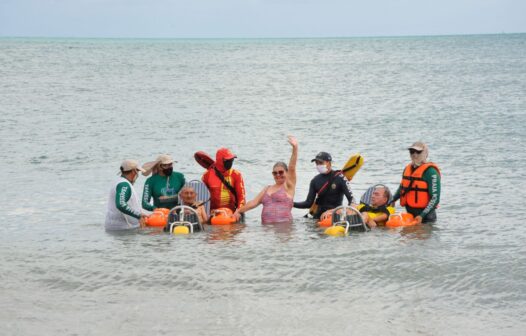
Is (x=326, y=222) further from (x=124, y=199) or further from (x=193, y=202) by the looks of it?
(x=124, y=199)

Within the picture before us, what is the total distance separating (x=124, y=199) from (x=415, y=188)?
14.9 feet

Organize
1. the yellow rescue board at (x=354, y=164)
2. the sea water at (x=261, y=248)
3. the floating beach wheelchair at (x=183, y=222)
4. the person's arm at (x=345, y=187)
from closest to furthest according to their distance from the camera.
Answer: the sea water at (x=261, y=248) < the floating beach wheelchair at (x=183, y=222) < the person's arm at (x=345, y=187) < the yellow rescue board at (x=354, y=164)

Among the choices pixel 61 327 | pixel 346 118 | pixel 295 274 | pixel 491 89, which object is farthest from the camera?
pixel 491 89

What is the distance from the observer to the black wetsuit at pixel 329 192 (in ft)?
43.8

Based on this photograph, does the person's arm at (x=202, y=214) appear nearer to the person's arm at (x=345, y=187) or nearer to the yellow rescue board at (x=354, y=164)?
the person's arm at (x=345, y=187)

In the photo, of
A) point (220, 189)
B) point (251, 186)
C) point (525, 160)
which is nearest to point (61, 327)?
point (220, 189)

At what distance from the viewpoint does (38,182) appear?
19391 mm

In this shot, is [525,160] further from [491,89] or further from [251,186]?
[491,89]

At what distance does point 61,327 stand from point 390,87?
48.4m

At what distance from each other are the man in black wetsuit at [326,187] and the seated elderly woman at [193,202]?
5.09 feet

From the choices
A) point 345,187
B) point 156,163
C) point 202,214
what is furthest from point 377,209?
point 156,163

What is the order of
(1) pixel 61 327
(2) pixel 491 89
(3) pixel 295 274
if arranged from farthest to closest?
(2) pixel 491 89
(3) pixel 295 274
(1) pixel 61 327

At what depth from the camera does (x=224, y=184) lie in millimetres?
13445

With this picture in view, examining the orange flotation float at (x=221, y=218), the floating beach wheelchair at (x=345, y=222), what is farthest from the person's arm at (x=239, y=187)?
the floating beach wheelchair at (x=345, y=222)
